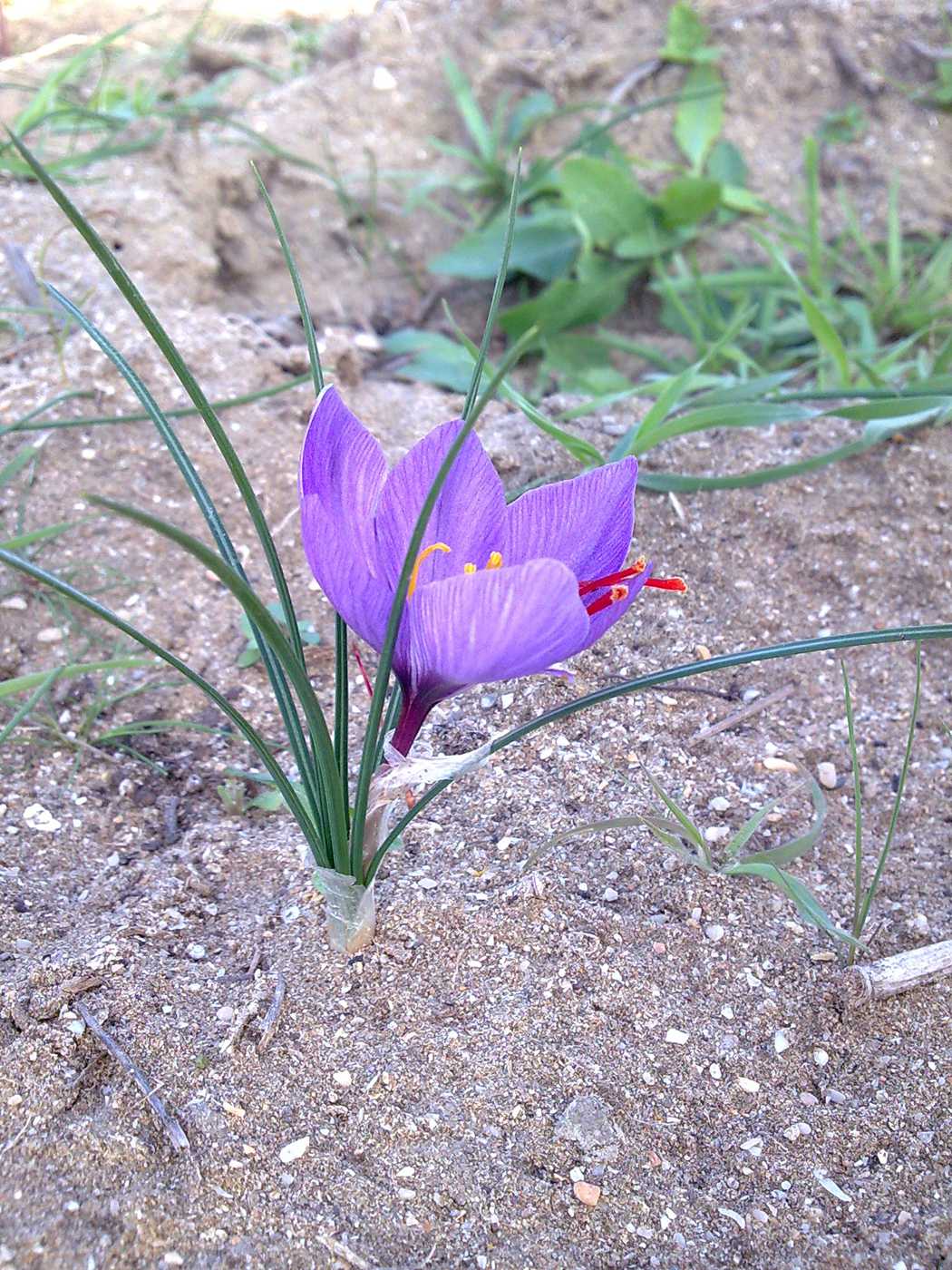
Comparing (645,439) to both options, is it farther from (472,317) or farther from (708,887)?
(472,317)

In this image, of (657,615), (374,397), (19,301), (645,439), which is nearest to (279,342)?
(374,397)

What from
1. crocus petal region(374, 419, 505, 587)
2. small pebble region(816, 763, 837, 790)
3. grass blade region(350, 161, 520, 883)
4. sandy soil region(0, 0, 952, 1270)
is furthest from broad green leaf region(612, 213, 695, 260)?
crocus petal region(374, 419, 505, 587)

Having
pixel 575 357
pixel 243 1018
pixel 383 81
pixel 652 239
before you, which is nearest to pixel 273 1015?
pixel 243 1018

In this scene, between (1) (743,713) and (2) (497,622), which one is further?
(1) (743,713)

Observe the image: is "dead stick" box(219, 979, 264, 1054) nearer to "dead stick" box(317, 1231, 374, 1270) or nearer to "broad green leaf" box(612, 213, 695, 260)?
"dead stick" box(317, 1231, 374, 1270)

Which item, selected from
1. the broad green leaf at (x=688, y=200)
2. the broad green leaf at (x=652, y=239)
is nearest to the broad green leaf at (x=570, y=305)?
the broad green leaf at (x=652, y=239)

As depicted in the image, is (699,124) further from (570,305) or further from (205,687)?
(205,687)
